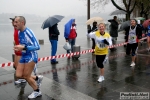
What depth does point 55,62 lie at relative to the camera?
7.91 meters

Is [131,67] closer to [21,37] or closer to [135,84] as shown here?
[135,84]

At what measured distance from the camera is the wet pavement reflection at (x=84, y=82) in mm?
4605

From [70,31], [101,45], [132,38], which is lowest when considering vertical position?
[101,45]

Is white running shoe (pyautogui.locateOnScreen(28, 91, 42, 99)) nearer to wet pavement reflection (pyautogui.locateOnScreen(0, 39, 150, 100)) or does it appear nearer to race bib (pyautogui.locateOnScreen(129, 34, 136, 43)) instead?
wet pavement reflection (pyautogui.locateOnScreen(0, 39, 150, 100))

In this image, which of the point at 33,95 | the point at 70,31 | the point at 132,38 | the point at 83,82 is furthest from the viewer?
the point at 70,31

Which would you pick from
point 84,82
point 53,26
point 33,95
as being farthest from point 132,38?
point 33,95

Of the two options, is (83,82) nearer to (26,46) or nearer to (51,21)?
(26,46)

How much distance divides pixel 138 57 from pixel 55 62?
3.80m

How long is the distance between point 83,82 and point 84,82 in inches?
1.1

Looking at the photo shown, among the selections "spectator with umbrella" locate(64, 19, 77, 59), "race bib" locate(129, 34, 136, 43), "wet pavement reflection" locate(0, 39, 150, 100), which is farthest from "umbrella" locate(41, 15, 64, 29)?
"race bib" locate(129, 34, 136, 43)

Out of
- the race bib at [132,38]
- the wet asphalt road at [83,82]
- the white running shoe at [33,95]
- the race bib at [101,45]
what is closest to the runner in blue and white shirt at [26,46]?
the white running shoe at [33,95]

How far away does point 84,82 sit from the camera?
551 cm

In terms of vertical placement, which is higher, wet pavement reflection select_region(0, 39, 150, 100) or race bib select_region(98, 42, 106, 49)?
race bib select_region(98, 42, 106, 49)

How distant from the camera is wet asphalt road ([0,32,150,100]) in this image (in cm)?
461
